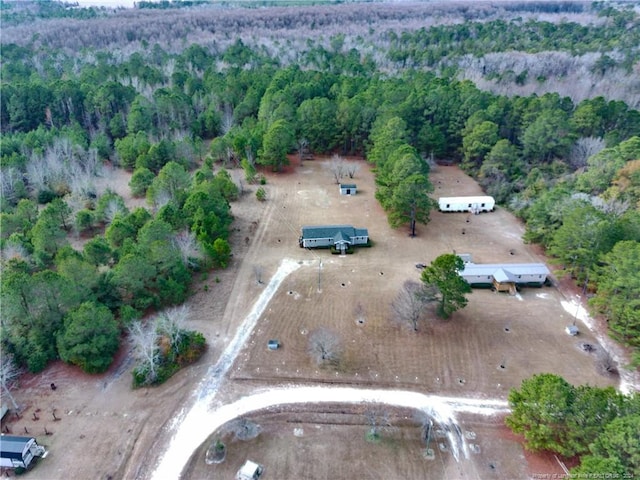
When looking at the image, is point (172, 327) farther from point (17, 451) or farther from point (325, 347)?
point (325, 347)

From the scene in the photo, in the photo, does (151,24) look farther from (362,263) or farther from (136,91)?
(362,263)

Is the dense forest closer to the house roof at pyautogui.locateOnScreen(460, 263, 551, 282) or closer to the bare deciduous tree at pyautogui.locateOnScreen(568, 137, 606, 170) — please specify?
the bare deciduous tree at pyautogui.locateOnScreen(568, 137, 606, 170)

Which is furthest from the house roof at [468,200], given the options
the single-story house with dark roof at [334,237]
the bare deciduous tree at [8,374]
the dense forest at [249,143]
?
the bare deciduous tree at [8,374]

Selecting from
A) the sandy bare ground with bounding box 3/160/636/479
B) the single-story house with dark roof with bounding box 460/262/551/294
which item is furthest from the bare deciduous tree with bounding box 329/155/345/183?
the single-story house with dark roof with bounding box 460/262/551/294

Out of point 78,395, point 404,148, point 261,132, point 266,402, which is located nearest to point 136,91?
point 261,132

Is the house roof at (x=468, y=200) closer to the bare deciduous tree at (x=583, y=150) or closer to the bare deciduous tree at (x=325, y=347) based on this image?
the bare deciduous tree at (x=583, y=150)

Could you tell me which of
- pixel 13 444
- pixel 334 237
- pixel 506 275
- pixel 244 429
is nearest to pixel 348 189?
pixel 334 237
